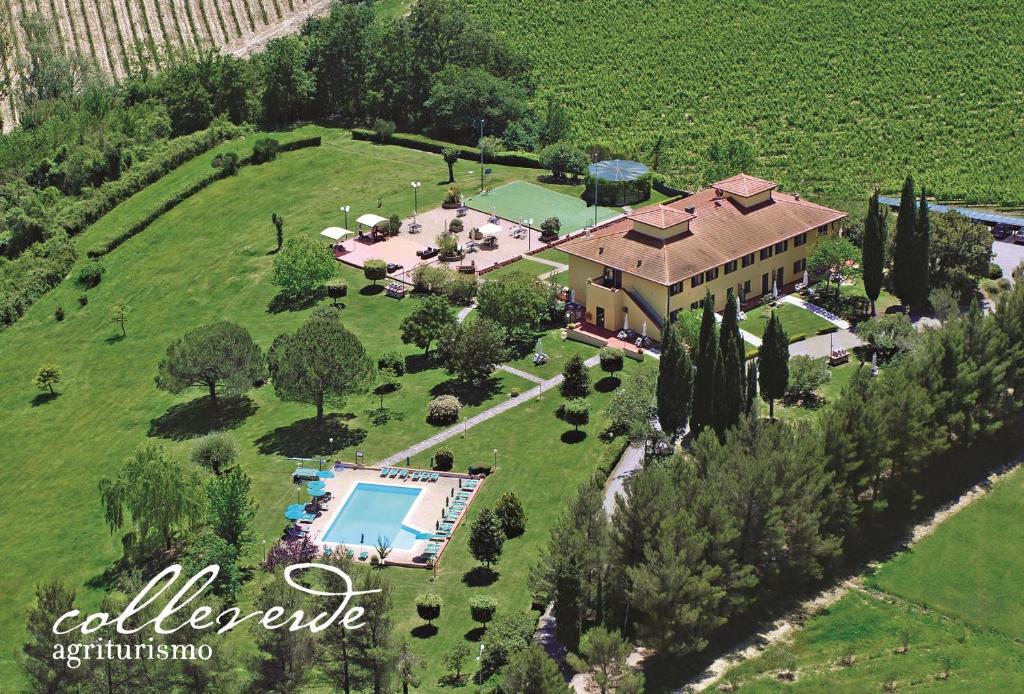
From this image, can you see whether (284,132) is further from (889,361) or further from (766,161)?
(889,361)

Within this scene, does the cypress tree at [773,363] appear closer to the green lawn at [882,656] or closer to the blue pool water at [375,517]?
the green lawn at [882,656]

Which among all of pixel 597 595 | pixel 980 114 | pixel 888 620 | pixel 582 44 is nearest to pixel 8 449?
pixel 597 595

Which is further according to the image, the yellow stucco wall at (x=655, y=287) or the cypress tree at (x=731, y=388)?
the yellow stucco wall at (x=655, y=287)

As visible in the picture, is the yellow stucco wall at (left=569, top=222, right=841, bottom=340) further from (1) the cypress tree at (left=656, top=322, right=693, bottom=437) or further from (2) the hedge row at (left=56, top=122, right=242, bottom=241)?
(2) the hedge row at (left=56, top=122, right=242, bottom=241)

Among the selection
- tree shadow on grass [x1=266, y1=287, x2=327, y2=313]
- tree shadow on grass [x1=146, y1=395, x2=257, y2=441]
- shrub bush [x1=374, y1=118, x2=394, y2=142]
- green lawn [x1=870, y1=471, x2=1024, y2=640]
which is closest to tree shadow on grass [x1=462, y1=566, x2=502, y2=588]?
green lawn [x1=870, y1=471, x2=1024, y2=640]

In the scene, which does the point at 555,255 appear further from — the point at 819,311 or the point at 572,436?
the point at 572,436

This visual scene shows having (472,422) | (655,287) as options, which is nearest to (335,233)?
(655,287)

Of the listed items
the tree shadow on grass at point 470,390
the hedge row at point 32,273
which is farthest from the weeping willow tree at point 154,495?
the hedge row at point 32,273
